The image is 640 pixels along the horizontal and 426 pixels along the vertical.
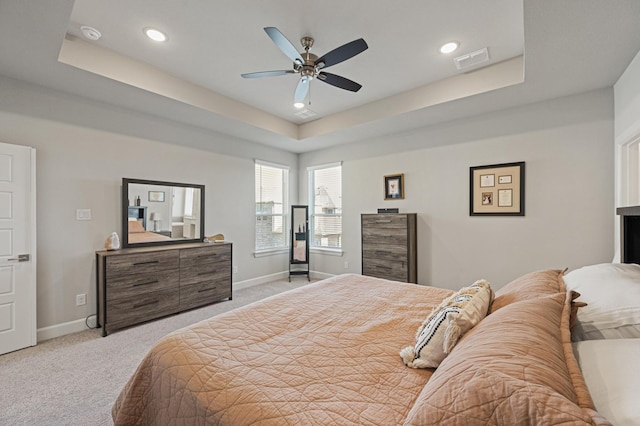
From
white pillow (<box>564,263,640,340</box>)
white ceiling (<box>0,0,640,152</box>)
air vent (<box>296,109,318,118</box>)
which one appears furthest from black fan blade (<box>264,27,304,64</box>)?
white pillow (<box>564,263,640,340</box>)

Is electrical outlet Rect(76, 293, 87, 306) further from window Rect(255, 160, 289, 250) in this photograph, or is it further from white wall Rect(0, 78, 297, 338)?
window Rect(255, 160, 289, 250)

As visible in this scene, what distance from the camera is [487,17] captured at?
7.54 feet

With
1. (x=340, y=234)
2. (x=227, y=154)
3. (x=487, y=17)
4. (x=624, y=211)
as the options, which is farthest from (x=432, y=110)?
(x=227, y=154)

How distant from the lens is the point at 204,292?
153 inches

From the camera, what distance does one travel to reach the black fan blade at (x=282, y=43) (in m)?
2.06

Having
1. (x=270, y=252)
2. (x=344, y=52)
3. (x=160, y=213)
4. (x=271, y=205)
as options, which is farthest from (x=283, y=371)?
(x=271, y=205)

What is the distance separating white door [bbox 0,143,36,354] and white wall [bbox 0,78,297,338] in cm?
21

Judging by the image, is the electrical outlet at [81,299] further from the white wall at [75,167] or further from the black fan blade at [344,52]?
the black fan blade at [344,52]

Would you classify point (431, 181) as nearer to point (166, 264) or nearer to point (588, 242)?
point (588, 242)

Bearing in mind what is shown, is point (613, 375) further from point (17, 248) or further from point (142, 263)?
point (17, 248)

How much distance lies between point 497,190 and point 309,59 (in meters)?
2.86

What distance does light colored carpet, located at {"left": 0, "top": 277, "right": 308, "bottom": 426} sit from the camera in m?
1.84

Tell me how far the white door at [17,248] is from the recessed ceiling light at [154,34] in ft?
5.32

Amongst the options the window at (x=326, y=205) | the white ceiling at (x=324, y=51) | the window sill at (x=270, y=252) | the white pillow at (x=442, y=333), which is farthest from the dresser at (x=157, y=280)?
the white pillow at (x=442, y=333)
